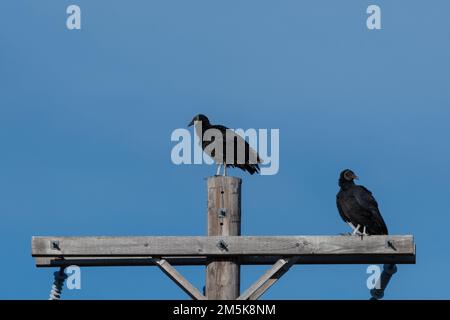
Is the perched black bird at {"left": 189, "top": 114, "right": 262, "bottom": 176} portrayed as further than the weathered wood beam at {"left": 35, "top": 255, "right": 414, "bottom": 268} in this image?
Yes

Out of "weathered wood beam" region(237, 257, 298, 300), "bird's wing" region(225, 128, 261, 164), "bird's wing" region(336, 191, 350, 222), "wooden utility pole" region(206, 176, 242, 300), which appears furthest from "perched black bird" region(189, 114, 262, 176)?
"weathered wood beam" region(237, 257, 298, 300)

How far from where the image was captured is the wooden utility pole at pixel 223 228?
872 centimetres

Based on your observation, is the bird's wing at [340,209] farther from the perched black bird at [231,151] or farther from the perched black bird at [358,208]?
the perched black bird at [231,151]

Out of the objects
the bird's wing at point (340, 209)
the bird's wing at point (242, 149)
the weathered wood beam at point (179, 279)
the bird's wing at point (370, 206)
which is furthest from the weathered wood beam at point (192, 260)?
the bird's wing at point (340, 209)

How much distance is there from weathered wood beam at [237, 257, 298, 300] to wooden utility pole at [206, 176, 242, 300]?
141 millimetres

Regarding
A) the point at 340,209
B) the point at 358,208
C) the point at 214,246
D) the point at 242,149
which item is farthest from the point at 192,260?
the point at 340,209

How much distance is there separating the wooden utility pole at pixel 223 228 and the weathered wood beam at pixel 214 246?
0.08 metres

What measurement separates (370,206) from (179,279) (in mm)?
3483

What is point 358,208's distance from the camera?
11.8 meters

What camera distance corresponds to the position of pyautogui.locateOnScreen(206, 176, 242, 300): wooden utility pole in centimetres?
872

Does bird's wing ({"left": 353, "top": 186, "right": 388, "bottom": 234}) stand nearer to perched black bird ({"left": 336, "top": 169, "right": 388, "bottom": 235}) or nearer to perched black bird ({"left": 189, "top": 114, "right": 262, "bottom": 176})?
perched black bird ({"left": 336, "top": 169, "right": 388, "bottom": 235})
